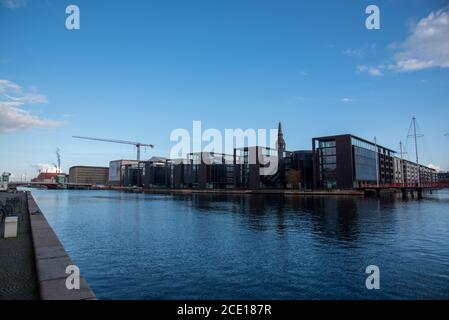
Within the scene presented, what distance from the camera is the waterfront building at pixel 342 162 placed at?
118 meters

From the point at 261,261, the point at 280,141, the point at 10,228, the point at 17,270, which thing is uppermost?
the point at 280,141

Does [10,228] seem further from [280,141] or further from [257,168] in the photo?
[280,141]

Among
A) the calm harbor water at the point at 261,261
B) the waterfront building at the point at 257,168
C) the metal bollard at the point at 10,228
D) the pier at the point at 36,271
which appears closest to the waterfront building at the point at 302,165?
the waterfront building at the point at 257,168

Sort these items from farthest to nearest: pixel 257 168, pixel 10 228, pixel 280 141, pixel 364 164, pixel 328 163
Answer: pixel 280 141, pixel 257 168, pixel 364 164, pixel 328 163, pixel 10 228

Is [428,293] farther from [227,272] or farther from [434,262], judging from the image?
[227,272]

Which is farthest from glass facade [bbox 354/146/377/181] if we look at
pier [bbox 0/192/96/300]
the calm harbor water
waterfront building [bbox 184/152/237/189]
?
pier [bbox 0/192/96/300]

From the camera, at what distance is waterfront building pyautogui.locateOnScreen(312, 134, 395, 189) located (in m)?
118

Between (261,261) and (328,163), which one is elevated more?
(328,163)

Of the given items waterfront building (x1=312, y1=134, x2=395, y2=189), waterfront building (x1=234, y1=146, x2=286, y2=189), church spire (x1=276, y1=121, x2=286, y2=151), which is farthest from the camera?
church spire (x1=276, y1=121, x2=286, y2=151)

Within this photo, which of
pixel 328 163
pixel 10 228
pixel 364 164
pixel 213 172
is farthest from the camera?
pixel 213 172

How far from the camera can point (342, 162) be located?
393 feet

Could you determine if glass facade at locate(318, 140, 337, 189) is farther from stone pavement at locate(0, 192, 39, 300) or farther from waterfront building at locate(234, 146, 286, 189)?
stone pavement at locate(0, 192, 39, 300)

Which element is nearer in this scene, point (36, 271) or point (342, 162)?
point (36, 271)

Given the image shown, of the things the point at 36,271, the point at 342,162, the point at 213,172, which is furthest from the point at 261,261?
the point at 213,172
